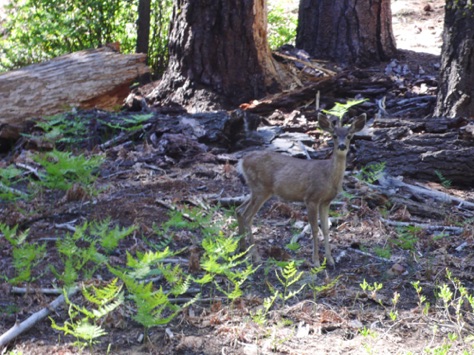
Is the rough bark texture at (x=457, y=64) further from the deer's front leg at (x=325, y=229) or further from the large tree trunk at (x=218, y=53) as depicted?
the deer's front leg at (x=325, y=229)

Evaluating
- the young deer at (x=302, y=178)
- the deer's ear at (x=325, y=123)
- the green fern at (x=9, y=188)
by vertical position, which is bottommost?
the green fern at (x=9, y=188)

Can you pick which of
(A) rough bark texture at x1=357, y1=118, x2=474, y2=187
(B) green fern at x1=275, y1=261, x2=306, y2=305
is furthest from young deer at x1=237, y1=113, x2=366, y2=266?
(A) rough bark texture at x1=357, y1=118, x2=474, y2=187

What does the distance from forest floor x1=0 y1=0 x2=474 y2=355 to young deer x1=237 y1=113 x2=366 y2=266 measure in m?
0.33

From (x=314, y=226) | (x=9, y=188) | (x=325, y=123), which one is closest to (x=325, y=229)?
(x=314, y=226)

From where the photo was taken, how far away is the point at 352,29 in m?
12.8

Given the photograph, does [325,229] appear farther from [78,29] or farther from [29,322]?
[78,29]

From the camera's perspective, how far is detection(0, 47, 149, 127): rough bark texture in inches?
426

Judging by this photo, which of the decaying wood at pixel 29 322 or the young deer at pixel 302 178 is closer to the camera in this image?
the decaying wood at pixel 29 322

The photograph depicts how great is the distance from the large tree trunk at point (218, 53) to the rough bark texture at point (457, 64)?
2.91m

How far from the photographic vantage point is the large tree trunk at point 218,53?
11656mm

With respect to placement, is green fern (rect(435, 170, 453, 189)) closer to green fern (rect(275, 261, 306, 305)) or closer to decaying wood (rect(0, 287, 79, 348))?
green fern (rect(275, 261, 306, 305))

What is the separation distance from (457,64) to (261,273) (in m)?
4.37

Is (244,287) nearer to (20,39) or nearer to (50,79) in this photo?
(50,79)

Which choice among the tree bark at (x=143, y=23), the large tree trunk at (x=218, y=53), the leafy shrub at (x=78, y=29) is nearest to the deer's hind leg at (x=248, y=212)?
the large tree trunk at (x=218, y=53)
